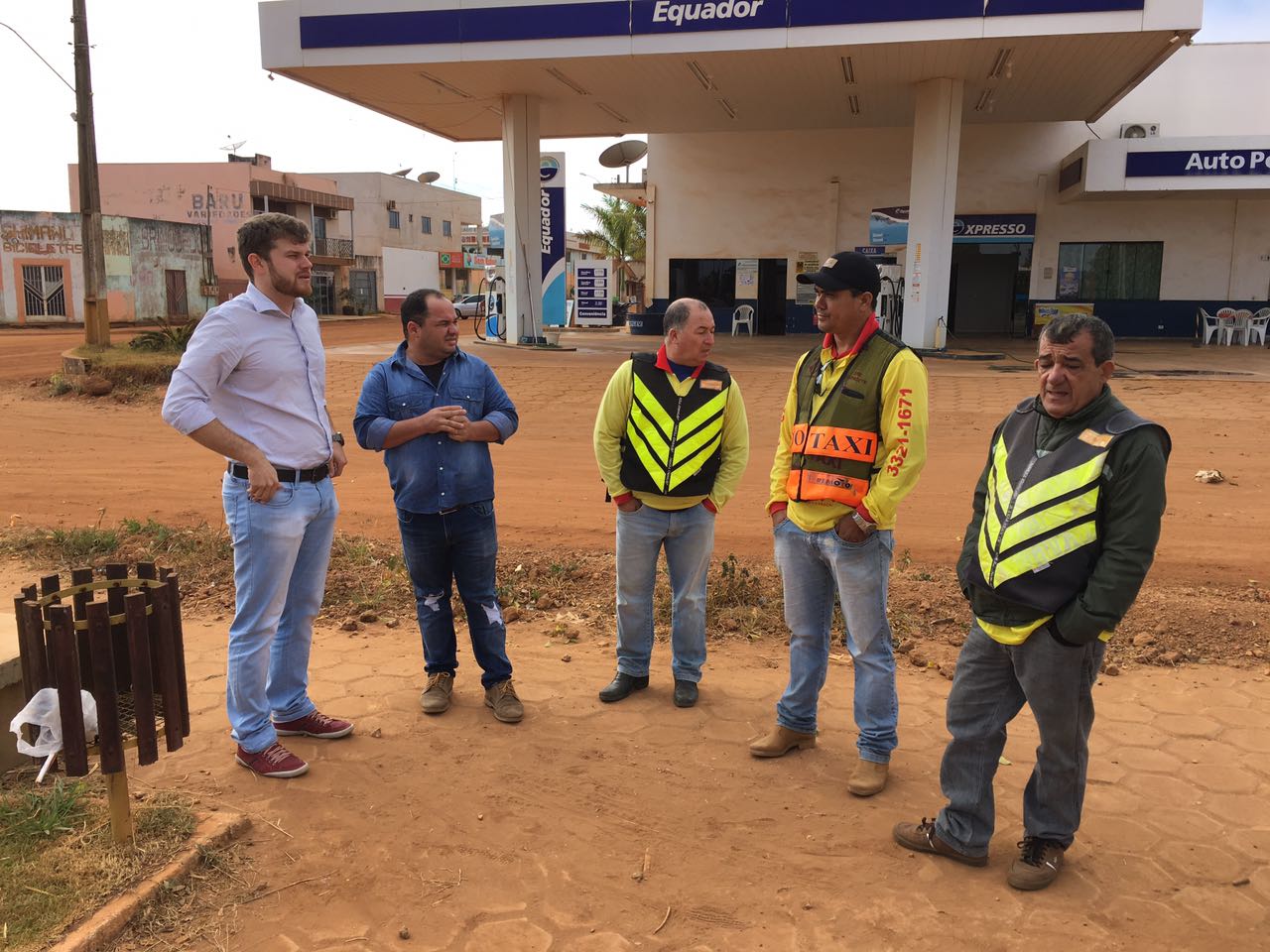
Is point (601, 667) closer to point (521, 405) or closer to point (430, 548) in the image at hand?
point (430, 548)

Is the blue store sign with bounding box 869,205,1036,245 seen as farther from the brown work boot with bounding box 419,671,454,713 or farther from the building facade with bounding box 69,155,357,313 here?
the building facade with bounding box 69,155,357,313

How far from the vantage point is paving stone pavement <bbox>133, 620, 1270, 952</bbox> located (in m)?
2.72

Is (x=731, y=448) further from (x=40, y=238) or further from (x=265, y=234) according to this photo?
(x=40, y=238)

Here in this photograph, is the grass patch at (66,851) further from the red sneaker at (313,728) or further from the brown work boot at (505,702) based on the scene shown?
the brown work boot at (505,702)

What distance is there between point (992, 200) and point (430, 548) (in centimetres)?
2326

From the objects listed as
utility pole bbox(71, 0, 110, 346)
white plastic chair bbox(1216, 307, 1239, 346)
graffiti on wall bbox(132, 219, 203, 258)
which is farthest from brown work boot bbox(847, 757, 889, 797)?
graffiti on wall bbox(132, 219, 203, 258)

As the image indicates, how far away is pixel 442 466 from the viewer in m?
3.88

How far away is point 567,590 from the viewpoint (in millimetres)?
5781

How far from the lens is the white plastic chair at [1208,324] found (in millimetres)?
22781

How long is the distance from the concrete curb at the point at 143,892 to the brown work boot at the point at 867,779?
210 cm

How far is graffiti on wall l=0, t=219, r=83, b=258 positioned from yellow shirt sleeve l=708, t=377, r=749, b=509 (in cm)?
3616

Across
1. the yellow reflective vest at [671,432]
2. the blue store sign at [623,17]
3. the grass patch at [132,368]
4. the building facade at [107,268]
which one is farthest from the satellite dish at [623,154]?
the yellow reflective vest at [671,432]

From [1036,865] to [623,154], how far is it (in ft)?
79.7

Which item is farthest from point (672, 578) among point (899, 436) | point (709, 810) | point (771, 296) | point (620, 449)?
point (771, 296)
